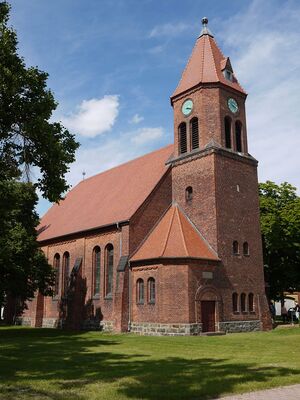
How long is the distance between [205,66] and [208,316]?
55.6ft

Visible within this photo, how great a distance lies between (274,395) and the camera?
353 inches

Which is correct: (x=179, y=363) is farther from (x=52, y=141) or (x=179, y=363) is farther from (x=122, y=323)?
(x=122, y=323)

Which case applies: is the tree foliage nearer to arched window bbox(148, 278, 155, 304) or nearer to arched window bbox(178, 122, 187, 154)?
arched window bbox(148, 278, 155, 304)

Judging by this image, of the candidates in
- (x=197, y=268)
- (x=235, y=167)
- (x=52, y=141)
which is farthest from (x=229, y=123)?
(x=52, y=141)

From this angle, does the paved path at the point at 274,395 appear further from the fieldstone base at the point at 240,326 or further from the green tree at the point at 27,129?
the fieldstone base at the point at 240,326

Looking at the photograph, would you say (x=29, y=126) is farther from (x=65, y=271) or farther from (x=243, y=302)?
(x=65, y=271)

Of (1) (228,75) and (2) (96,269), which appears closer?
(1) (228,75)

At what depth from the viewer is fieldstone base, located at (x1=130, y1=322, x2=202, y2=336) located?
24.8m

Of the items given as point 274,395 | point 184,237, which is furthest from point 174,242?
point 274,395

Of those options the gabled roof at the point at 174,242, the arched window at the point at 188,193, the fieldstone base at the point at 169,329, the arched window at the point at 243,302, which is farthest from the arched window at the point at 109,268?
the arched window at the point at 243,302

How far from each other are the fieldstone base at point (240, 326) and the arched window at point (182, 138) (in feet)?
38.4

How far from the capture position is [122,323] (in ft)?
88.8

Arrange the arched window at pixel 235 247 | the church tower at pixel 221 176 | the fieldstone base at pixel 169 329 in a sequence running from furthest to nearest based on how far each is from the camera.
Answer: the arched window at pixel 235 247 → the church tower at pixel 221 176 → the fieldstone base at pixel 169 329

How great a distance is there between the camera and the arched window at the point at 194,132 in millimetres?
30500
